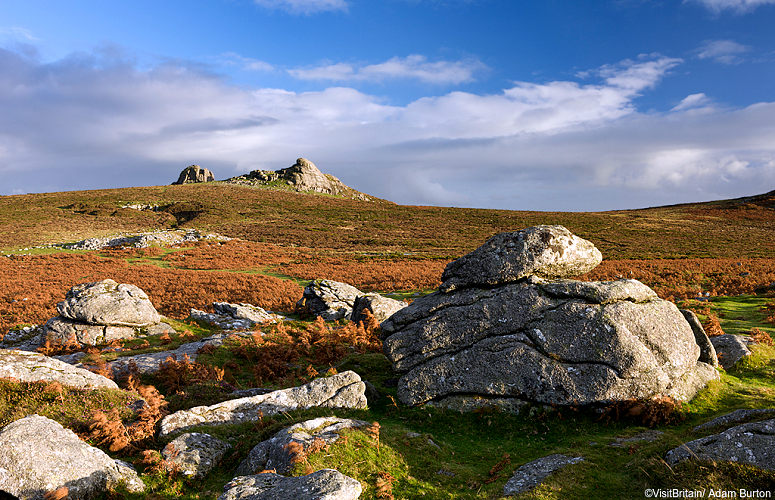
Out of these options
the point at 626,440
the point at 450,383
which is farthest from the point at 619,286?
the point at 450,383

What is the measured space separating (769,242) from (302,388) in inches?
3747

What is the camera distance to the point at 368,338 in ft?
61.5

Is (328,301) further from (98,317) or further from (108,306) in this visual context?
(98,317)

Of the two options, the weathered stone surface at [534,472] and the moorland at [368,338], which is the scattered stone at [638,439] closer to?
the moorland at [368,338]

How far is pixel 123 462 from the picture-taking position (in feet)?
26.3

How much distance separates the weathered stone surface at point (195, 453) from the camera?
8.00 m

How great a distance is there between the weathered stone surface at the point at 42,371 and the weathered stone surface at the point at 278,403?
9.79ft

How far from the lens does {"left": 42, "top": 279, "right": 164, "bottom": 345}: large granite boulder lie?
62.4 ft

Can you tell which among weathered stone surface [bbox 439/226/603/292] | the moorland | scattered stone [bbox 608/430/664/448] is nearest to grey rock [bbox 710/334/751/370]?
the moorland

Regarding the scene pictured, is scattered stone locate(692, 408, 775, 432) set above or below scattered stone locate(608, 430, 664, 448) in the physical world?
→ above

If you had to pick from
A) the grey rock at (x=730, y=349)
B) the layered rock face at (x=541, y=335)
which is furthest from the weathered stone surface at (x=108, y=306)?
the grey rock at (x=730, y=349)

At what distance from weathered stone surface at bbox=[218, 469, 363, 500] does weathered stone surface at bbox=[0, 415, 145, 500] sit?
2.46m

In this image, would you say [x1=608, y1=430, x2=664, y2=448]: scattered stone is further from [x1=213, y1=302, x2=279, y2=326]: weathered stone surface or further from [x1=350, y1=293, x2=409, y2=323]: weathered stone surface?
[x1=213, y1=302, x2=279, y2=326]: weathered stone surface

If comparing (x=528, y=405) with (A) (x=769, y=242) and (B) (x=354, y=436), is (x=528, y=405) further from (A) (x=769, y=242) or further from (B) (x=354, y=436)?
(A) (x=769, y=242)
